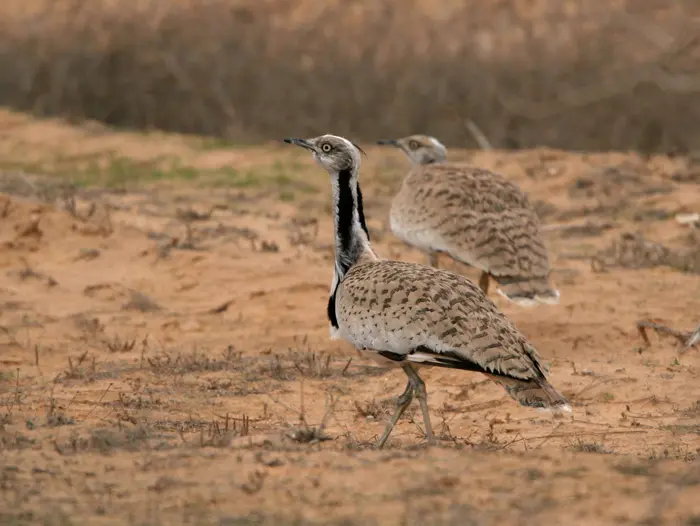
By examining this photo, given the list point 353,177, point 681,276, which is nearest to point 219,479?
point 353,177

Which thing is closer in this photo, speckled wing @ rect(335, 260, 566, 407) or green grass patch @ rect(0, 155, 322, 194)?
speckled wing @ rect(335, 260, 566, 407)

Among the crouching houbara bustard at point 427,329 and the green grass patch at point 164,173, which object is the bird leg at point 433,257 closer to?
the crouching houbara bustard at point 427,329

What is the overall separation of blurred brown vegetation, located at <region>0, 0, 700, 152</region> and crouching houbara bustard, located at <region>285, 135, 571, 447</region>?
9145 millimetres

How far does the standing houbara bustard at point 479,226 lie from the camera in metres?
7.78

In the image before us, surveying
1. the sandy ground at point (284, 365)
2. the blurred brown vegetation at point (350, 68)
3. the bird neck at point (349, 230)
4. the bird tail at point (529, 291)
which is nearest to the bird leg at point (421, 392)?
the sandy ground at point (284, 365)

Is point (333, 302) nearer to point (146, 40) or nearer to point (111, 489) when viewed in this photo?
point (111, 489)

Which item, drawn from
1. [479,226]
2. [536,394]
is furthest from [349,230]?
[479,226]

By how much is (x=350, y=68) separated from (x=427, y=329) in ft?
36.3

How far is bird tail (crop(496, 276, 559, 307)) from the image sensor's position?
7.66 m

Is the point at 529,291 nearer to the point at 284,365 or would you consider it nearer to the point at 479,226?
the point at 479,226

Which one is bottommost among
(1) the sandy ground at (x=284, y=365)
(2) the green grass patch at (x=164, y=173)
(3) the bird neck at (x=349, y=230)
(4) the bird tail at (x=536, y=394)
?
(2) the green grass patch at (x=164, y=173)

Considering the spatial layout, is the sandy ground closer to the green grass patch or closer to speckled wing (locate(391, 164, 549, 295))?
the green grass patch

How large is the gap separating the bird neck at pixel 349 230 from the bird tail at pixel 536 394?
1239 mm

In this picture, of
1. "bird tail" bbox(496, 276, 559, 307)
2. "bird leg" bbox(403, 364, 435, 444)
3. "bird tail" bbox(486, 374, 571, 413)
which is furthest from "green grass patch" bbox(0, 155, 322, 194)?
"bird tail" bbox(486, 374, 571, 413)
